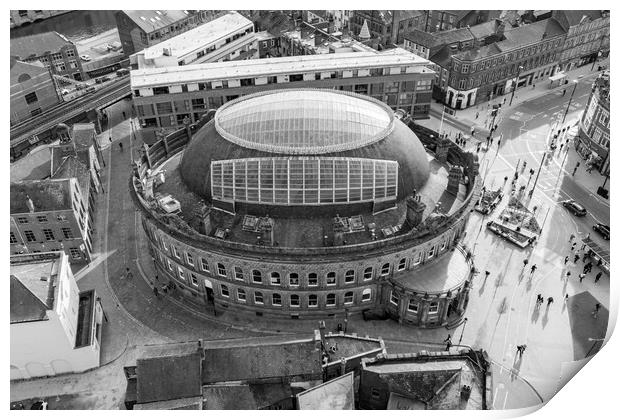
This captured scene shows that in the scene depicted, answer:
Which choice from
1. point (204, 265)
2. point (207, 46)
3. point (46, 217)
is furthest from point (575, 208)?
point (207, 46)

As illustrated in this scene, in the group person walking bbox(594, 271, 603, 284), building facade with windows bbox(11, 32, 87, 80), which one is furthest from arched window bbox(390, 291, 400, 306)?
building facade with windows bbox(11, 32, 87, 80)

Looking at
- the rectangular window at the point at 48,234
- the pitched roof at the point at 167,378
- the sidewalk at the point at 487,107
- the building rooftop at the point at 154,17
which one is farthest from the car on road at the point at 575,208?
the building rooftop at the point at 154,17

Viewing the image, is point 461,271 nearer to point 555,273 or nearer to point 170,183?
point 555,273

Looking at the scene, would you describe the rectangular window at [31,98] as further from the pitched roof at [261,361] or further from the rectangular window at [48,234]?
the pitched roof at [261,361]

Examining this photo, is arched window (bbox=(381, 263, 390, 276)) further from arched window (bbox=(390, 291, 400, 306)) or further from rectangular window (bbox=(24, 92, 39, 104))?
rectangular window (bbox=(24, 92, 39, 104))

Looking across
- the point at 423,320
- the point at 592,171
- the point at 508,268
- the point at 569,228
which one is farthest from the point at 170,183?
the point at 592,171
